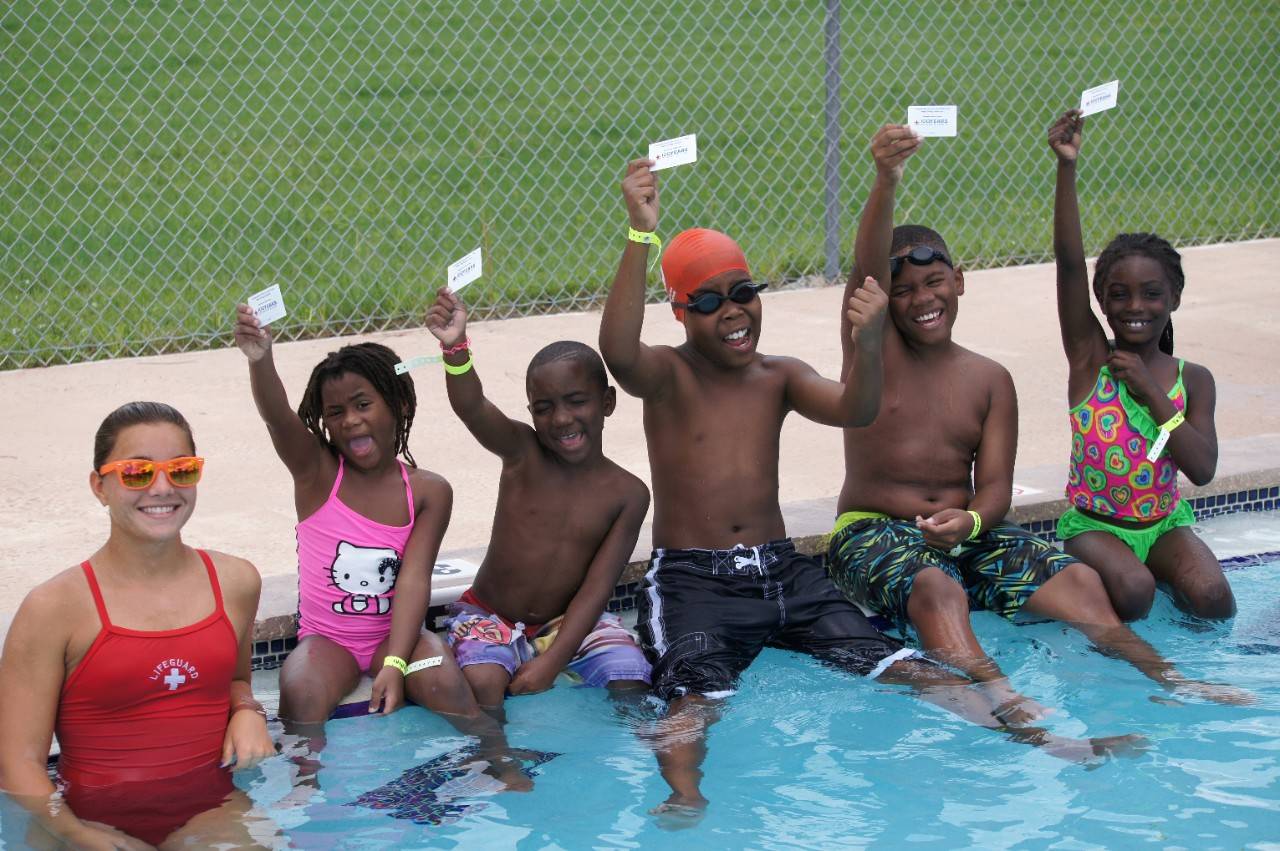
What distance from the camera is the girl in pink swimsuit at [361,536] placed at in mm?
4137

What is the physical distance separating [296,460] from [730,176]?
735 cm

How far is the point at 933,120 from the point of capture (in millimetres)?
4414

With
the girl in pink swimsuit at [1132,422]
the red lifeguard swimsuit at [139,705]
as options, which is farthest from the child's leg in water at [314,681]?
the girl in pink swimsuit at [1132,422]

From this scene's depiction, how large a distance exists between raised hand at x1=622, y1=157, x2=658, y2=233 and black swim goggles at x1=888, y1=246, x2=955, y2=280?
0.86m

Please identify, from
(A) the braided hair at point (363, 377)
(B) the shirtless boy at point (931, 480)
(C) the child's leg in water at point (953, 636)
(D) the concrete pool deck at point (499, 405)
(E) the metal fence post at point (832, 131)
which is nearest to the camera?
(C) the child's leg in water at point (953, 636)

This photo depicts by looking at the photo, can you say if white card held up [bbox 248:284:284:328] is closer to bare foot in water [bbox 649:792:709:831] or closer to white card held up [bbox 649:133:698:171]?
white card held up [bbox 649:133:698:171]

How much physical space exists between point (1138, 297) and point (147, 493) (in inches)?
118

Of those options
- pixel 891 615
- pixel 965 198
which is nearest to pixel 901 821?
pixel 891 615

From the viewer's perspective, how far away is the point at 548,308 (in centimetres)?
847

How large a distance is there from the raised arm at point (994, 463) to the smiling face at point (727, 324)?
2.35ft

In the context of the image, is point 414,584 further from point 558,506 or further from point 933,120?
point 933,120

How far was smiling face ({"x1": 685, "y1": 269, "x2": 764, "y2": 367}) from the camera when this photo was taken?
4.44 metres

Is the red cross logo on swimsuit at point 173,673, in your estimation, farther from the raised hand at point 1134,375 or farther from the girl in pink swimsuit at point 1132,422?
the raised hand at point 1134,375

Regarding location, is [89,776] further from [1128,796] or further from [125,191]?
[125,191]
